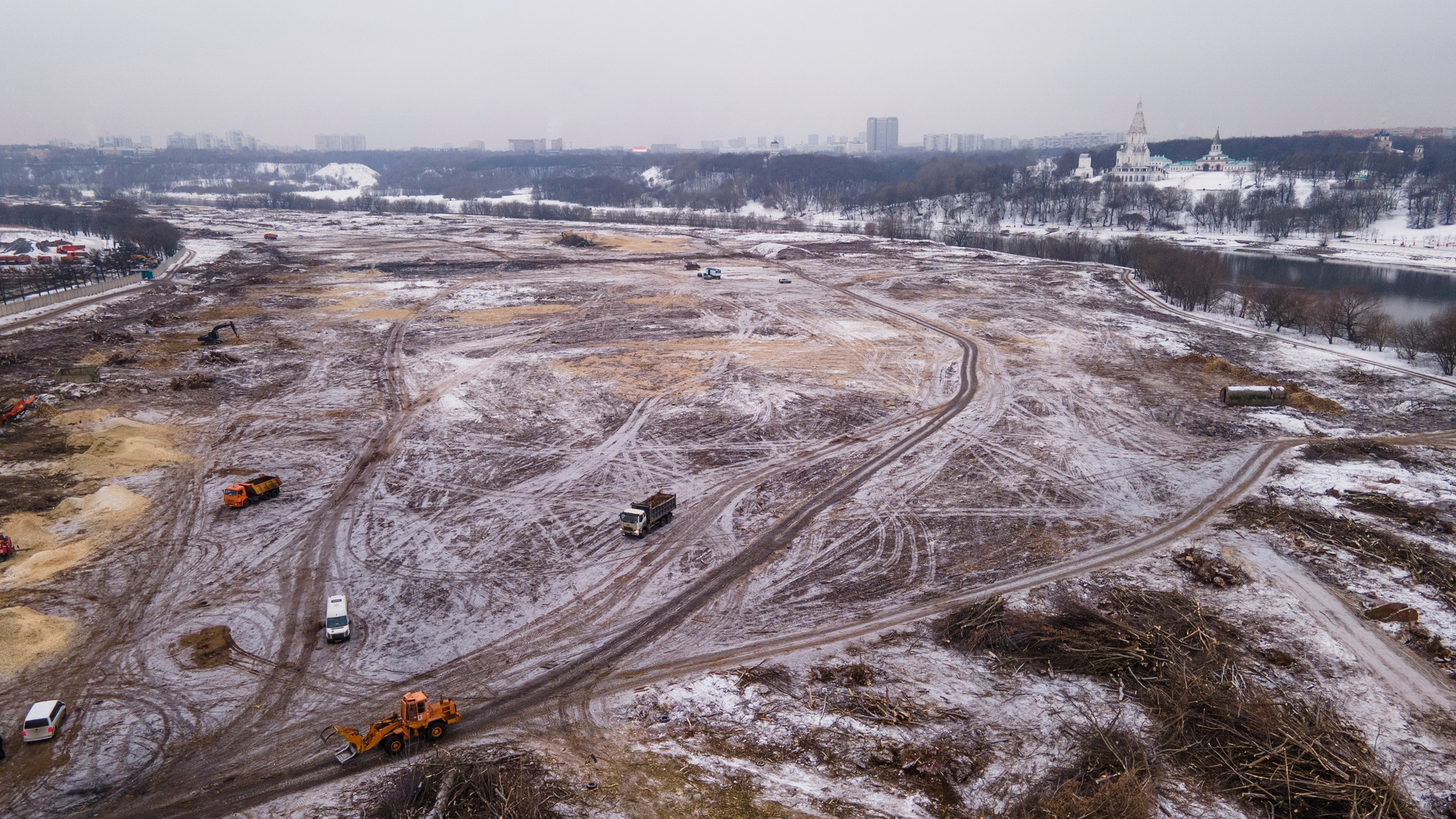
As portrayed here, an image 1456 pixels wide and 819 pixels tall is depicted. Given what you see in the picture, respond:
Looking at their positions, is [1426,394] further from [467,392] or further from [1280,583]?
[467,392]

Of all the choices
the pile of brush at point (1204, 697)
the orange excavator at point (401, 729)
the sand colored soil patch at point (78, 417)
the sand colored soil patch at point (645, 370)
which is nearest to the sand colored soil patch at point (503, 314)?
the sand colored soil patch at point (645, 370)

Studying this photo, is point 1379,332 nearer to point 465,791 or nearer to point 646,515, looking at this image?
point 646,515

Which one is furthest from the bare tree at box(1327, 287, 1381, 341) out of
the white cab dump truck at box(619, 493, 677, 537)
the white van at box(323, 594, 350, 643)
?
the white van at box(323, 594, 350, 643)

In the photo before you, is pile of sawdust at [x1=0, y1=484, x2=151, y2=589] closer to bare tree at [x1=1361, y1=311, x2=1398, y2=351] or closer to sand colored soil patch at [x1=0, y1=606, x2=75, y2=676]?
sand colored soil patch at [x1=0, y1=606, x2=75, y2=676]

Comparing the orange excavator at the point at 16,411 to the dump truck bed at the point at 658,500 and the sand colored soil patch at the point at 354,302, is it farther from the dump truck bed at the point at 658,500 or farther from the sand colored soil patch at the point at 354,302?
the dump truck bed at the point at 658,500

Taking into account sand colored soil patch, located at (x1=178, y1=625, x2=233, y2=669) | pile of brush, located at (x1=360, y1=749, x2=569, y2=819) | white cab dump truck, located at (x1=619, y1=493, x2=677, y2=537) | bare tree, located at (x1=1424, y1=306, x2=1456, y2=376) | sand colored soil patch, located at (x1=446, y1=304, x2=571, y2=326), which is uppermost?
sand colored soil patch, located at (x1=446, y1=304, x2=571, y2=326)

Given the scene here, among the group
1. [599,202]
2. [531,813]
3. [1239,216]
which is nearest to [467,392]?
[531,813]

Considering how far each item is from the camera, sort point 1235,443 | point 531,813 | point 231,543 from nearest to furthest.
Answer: point 531,813 → point 231,543 → point 1235,443
